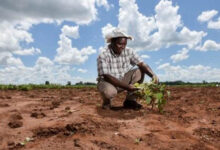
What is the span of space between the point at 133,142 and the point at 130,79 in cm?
201

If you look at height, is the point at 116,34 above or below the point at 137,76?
above

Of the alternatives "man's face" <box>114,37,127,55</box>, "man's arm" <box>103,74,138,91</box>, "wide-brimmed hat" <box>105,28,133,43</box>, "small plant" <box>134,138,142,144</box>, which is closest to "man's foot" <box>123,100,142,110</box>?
"man's arm" <box>103,74,138,91</box>

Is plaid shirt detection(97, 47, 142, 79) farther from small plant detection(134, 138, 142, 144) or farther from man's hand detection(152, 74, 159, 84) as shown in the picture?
small plant detection(134, 138, 142, 144)

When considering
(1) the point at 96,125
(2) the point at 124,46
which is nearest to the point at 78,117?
(1) the point at 96,125

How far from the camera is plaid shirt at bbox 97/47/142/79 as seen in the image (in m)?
4.65

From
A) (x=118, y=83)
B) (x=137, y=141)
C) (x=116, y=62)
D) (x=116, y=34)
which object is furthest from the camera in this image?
(x=116, y=62)

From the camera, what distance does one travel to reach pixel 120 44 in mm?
4730

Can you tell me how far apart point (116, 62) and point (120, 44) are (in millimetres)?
342

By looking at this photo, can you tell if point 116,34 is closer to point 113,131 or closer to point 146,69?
point 146,69

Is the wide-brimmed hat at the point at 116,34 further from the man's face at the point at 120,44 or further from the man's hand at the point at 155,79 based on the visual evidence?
the man's hand at the point at 155,79

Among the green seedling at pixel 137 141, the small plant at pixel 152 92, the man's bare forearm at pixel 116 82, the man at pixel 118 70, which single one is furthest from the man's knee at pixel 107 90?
the green seedling at pixel 137 141

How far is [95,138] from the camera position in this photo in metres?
3.27

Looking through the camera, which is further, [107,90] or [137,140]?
[107,90]

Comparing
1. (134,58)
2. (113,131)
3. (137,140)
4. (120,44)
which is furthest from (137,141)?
(134,58)
